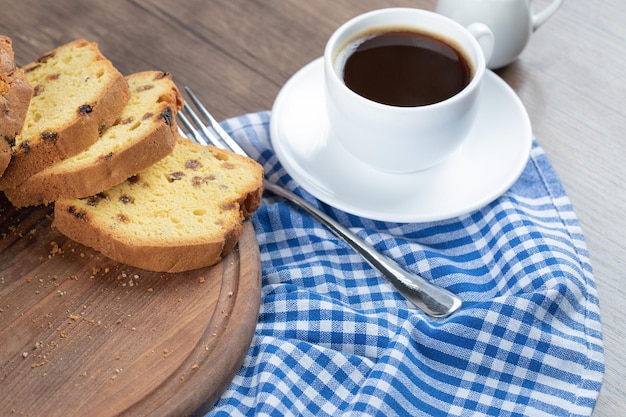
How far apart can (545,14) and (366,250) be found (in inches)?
33.8

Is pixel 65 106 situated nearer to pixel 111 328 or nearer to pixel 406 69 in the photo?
pixel 111 328

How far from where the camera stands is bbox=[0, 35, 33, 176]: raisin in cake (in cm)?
156

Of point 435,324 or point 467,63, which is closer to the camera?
point 435,324

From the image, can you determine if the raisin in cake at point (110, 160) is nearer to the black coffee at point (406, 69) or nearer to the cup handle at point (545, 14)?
the black coffee at point (406, 69)

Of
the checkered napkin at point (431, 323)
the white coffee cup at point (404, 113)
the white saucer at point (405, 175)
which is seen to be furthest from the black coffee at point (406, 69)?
the checkered napkin at point (431, 323)

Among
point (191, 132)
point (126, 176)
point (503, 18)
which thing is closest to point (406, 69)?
point (503, 18)

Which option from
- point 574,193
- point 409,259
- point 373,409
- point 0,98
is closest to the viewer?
point 373,409

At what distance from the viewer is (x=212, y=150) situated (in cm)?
177

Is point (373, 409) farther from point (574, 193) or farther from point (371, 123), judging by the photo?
point (574, 193)

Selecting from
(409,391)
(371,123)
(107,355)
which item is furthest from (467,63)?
(107,355)

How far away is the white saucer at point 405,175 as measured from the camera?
5.66 ft

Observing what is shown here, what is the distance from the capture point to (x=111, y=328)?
1493 mm

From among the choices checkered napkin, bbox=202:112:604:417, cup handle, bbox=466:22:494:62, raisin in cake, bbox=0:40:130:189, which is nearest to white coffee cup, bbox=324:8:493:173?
cup handle, bbox=466:22:494:62

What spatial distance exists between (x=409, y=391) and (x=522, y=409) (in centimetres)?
20
